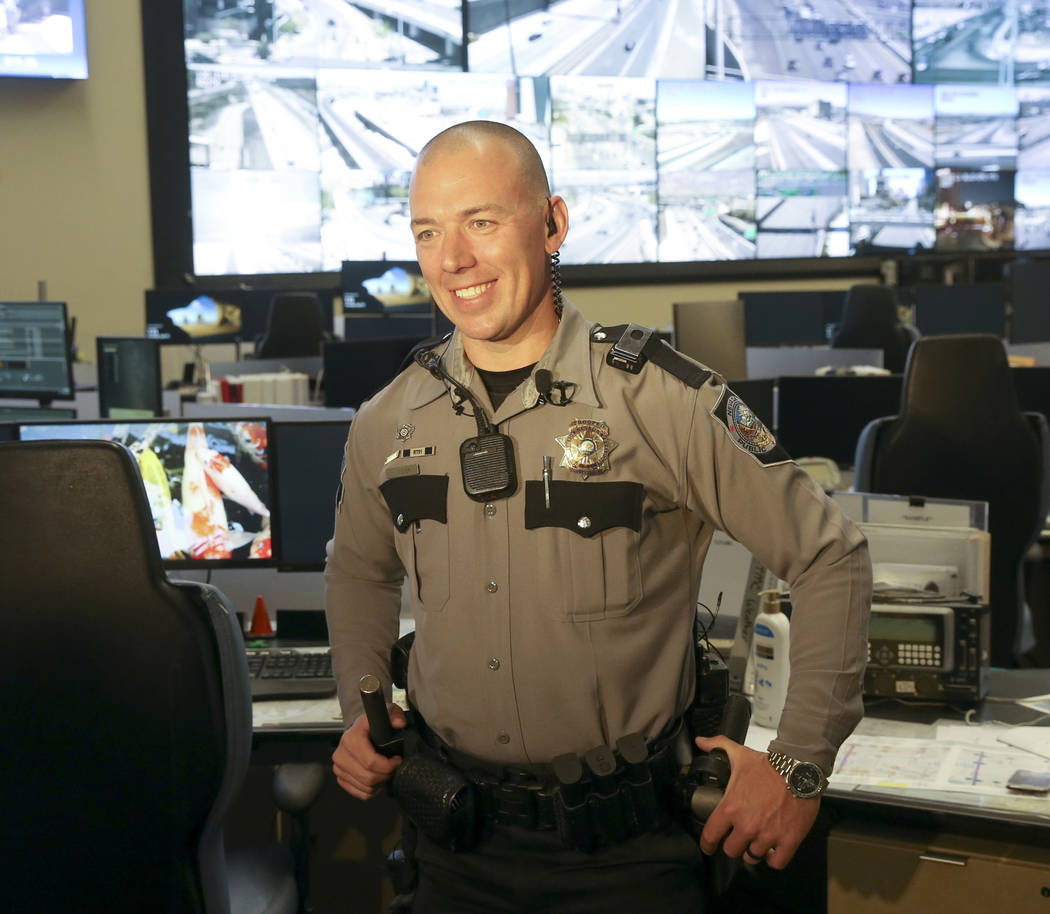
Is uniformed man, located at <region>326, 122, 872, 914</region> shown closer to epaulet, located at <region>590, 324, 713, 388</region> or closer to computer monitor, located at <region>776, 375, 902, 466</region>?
epaulet, located at <region>590, 324, 713, 388</region>

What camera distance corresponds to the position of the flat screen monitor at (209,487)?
8.96ft

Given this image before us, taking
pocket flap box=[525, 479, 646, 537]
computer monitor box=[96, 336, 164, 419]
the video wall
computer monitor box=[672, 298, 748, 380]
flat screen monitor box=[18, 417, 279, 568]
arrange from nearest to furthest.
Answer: pocket flap box=[525, 479, 646, 537], flat screen monitor box=[18, 417, 279, 568], computer monitor box=[96, 336, 164, 419], computer monitor box=[672, 298, 748, 380], the video wall

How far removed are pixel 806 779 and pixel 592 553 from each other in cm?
36

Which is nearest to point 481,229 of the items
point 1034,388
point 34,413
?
point 34,413

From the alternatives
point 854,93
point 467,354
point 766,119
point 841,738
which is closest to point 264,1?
point 766,119

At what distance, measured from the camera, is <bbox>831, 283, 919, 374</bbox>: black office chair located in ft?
24.1

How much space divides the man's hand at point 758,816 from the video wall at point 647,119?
6.96m

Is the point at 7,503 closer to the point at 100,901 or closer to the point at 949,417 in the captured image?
the point at 100,901

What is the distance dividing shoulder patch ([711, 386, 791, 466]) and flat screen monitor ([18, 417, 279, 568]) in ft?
4.78

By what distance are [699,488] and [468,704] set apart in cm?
39

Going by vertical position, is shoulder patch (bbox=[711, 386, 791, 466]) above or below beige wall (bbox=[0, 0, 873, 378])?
below

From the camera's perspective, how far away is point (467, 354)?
64.5 inches

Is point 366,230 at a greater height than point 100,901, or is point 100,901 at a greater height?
point 366,230

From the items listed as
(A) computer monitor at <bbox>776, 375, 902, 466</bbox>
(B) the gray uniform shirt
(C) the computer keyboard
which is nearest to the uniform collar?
(B) the gray uniform shirt
